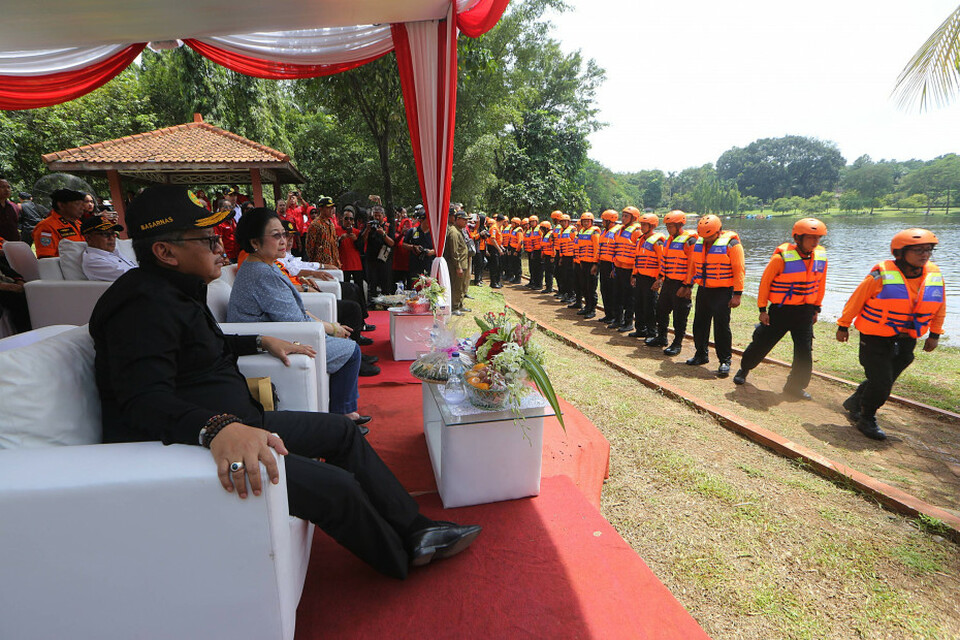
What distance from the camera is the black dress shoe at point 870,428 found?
3.88 m

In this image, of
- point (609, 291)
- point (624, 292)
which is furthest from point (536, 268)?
point (624, 292)

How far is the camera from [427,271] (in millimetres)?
8352

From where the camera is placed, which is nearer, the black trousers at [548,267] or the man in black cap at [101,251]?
the man in black cap at [101,251]

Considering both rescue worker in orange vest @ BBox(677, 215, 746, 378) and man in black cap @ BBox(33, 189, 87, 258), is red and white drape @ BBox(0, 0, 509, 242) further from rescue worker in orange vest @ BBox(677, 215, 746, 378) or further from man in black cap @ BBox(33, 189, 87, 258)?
→ rescue worker in orange vest @ BBox(677, 215, 746, 378)

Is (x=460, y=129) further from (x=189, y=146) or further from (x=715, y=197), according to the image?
(x=715, y=197)

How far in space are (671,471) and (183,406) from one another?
117 inches

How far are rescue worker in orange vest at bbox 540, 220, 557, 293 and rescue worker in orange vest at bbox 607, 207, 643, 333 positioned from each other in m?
3.52

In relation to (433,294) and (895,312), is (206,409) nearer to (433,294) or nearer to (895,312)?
(433,294)

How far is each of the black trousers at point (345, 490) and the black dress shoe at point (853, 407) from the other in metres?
4.44

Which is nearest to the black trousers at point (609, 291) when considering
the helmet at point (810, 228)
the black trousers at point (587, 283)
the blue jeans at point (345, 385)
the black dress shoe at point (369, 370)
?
the black trousers at point (587, 283)

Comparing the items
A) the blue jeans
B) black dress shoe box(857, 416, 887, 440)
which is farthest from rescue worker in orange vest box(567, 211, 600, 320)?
the blue jeans

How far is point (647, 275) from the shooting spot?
7035 mm

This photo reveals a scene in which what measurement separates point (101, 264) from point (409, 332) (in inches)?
115

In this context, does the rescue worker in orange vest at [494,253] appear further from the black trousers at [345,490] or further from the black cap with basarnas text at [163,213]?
the black cap with basarnas text at [163,213]
